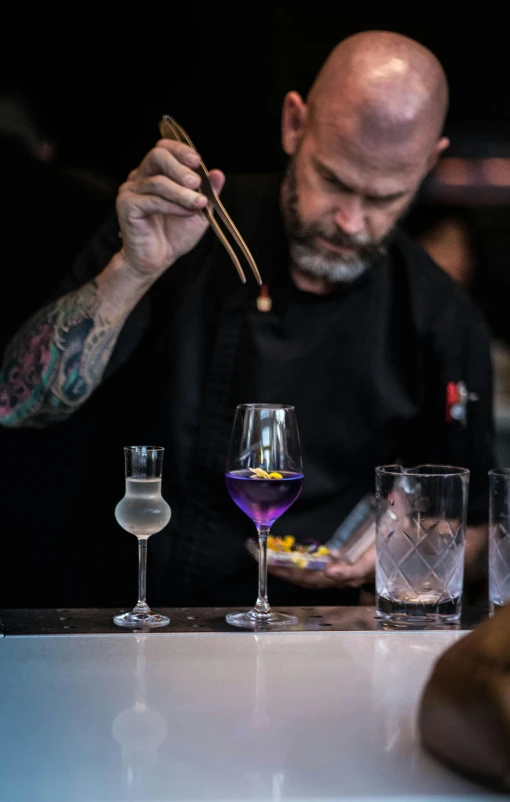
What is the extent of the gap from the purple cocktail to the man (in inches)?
30.7

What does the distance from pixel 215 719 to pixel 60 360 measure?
1220 mm

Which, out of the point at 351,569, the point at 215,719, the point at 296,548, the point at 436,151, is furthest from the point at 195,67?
the point at 215,719

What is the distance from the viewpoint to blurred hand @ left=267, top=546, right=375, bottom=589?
4.56 ft

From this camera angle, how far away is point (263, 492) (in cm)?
114

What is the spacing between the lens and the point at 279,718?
739 millimetres

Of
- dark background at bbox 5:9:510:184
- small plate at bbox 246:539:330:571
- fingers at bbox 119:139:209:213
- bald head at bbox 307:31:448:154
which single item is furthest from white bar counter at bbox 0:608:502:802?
dark background at bbox 5:9:510:184

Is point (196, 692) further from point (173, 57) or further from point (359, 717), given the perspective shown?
point (173, 57)

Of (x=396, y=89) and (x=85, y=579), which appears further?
(x=85, y=579)

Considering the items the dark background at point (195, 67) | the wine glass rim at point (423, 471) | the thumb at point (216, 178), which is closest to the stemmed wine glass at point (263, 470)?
the wine glass rim at point (423, 471)

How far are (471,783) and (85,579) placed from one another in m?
1.73

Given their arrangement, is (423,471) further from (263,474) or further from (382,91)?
(382,91)

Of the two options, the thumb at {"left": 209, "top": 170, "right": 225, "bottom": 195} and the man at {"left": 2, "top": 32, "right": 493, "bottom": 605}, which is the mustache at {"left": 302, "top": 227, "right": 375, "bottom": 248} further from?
the thumb at {"left": 209, "top": 170, "right": 225, "bottom": 195}

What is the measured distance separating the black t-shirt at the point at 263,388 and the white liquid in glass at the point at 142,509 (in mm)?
842

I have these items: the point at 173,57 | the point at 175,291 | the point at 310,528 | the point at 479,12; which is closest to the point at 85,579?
the point at 310,528
